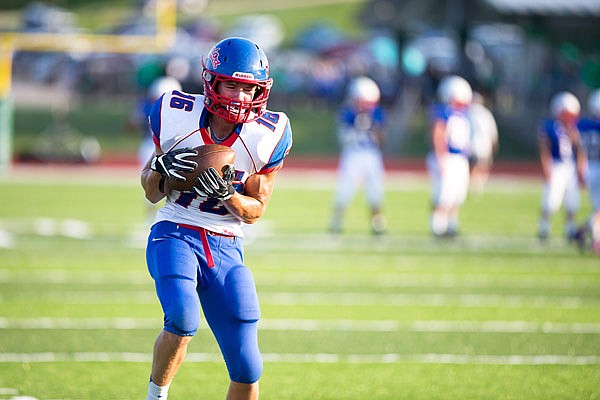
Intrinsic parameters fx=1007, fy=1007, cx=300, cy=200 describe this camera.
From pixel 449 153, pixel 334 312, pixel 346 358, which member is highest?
pixel 346 358

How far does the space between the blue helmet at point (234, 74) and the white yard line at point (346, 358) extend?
2.30 meters

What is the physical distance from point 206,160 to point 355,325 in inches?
136

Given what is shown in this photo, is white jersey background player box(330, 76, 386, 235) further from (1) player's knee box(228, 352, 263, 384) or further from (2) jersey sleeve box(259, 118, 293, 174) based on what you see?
(1) player's knee box(228, 352, 263, 384)

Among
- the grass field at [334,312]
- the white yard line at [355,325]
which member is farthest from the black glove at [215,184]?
the white yard line at [355,325]

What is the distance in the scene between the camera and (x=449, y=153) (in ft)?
41.2

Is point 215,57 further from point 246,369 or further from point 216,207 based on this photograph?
point 246,369

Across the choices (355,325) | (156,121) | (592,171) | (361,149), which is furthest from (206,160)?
(361,149)

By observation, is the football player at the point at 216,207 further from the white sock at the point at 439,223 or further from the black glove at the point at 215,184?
the white sock at the point at 439,223

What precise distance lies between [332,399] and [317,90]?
27422 mm

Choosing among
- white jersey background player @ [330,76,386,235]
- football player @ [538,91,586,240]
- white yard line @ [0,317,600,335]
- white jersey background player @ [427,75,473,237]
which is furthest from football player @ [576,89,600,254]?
white yard line @ [0,317,600,335]

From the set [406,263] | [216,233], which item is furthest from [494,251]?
[216,233]

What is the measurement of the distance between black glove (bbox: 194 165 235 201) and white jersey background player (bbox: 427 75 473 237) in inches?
324

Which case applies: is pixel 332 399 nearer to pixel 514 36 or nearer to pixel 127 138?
pixel 127 138

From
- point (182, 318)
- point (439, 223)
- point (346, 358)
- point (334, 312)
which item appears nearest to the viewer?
point (182, 318)
